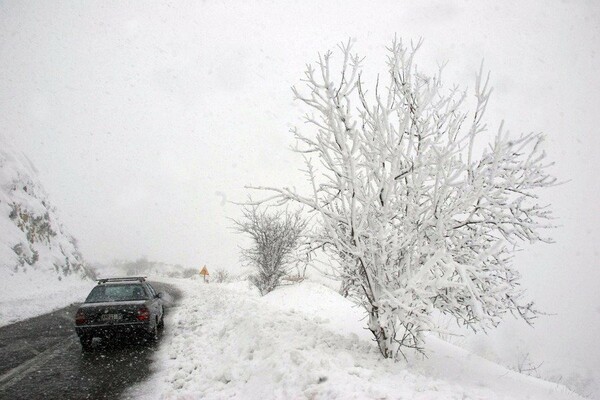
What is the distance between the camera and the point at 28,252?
1984cm

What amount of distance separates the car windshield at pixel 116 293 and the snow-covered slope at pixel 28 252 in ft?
15.2

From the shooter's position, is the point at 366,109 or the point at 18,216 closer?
the point at 366,109

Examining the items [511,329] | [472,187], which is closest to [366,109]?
[472,187]

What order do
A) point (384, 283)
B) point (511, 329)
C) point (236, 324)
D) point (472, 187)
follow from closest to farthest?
1. point (472, 187)
2. point (384, 283)
3. point (236, 324)
4. point (511, 329)

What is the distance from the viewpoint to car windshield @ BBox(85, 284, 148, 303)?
7.98 meters

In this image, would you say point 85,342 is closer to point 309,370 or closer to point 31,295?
point 309,370

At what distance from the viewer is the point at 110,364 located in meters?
6.49

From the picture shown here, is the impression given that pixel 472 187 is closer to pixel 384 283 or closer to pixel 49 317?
pixel 384 283

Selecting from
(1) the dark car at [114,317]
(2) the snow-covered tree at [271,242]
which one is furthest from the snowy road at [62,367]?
(2) the snow-covered tree at [271,242]

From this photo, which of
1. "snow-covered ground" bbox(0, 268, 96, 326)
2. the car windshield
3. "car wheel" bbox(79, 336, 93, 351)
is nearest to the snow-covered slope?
"snow-covered ground" bbox(0, 268, 96, 326)

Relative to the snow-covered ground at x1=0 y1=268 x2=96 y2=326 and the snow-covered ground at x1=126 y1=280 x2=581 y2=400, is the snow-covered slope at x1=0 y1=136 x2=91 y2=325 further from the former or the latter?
the snow-covered ground at x1=126 y1=280 x2=581 y2=400

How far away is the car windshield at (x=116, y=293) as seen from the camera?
7.98 metres

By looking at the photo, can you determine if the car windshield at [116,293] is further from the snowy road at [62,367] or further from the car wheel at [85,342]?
the snowy road at [62,367]

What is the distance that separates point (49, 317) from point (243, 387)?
403 inches
